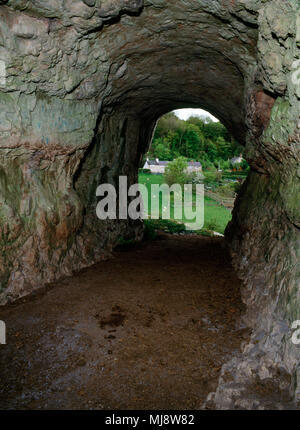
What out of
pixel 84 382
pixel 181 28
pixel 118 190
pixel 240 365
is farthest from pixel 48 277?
pixel 181 28

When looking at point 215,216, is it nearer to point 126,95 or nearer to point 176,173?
point 176,173

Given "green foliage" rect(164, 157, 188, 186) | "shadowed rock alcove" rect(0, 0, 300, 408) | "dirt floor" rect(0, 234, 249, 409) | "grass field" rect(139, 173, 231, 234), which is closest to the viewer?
"dirt floor" rect(0, 234, 249, 409)

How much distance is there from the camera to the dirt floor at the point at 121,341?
14.8 ft

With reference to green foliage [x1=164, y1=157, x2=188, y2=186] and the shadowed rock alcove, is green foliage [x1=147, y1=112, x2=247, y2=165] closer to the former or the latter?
green foliage [x1=164, y1=157, x2=188, y2=186]

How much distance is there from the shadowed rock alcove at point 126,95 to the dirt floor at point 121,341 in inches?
20.1

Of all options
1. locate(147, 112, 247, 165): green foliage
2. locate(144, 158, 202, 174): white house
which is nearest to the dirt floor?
locate(144, 158, 202, 174): white house

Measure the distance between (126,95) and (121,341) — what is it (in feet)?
28.0

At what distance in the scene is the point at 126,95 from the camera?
11.2 m

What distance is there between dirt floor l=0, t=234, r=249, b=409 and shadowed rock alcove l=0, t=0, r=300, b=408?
1.67 ft

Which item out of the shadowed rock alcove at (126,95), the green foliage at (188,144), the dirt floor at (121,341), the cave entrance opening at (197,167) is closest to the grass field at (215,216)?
the cave entrance opening at (197,167)

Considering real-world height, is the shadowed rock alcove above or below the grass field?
above

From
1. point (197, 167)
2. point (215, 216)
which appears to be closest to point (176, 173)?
point (215, 216)

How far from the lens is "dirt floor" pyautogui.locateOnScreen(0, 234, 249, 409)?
14.8 ft

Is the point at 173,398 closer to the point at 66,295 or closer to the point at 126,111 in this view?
the point at 66,295
